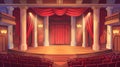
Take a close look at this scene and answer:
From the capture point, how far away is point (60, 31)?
22.3 meters

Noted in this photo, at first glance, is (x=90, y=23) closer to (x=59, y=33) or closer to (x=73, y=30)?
(x=73, y=30)

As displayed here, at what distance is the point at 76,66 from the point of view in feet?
23.5

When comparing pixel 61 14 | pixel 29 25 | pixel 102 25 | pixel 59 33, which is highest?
pixel 61 14

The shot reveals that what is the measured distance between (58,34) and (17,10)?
6.26m

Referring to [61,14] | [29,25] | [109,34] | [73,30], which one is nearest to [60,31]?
[73,30]

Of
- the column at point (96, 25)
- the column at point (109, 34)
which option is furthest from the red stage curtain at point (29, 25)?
the column at point (109, 34)

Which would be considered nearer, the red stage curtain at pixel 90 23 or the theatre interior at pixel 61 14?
the theatre interior at pixel 61 14

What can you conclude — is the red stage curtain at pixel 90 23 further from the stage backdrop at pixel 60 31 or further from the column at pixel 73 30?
the stage backdrop at pixel 60 31

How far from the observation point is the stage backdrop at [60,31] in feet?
71.8

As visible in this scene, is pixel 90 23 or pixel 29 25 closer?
pixel 90 23

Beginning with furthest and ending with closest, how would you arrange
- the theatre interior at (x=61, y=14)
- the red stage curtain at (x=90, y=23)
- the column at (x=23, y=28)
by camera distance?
1. the red stage curtain at (x=90, y=23)
2. the column at (x=23, y=28)
3. the theatre interior at (x=61, y=14)

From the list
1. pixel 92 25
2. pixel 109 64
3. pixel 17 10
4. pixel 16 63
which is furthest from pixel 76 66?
pixel 17 10

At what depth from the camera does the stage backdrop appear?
862 inches

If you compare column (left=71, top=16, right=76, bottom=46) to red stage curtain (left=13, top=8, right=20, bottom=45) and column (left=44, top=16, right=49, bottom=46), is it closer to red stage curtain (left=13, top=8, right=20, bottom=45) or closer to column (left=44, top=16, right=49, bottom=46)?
column (left=44, top=16, right=49, bottom=46)
